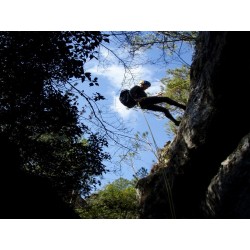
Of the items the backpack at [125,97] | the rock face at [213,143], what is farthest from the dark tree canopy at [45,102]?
the rock face at [213,143]

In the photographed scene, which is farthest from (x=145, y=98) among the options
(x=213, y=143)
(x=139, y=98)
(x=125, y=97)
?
(x=213, y=143)

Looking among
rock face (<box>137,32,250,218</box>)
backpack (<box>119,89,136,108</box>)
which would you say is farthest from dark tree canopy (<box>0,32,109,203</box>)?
rock face (<box>137,32,250,218</box>)

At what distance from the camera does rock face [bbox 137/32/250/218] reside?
4041 mm

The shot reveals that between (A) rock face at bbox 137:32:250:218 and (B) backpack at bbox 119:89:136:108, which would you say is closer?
(A) rock face at bbox 137:32:250:218

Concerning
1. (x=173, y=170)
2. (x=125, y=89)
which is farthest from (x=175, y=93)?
(x=173, y=170)

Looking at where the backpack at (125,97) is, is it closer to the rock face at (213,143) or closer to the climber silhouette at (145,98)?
the climber silhouette at (145,98)

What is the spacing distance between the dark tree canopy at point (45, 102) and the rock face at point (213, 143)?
1955 mm

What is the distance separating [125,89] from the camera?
6.45 metres

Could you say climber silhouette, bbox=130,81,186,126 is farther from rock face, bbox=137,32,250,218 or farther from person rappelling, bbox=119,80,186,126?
rock face, bbox=137,32,250,218

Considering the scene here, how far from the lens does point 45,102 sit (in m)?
5.24

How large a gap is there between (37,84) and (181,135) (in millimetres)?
3148

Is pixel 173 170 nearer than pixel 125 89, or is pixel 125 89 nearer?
pixel 173 170

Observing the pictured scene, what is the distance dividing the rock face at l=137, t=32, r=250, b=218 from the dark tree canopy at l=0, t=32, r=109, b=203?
6.42 feet

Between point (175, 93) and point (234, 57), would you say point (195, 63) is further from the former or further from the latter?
point (175, 93)
